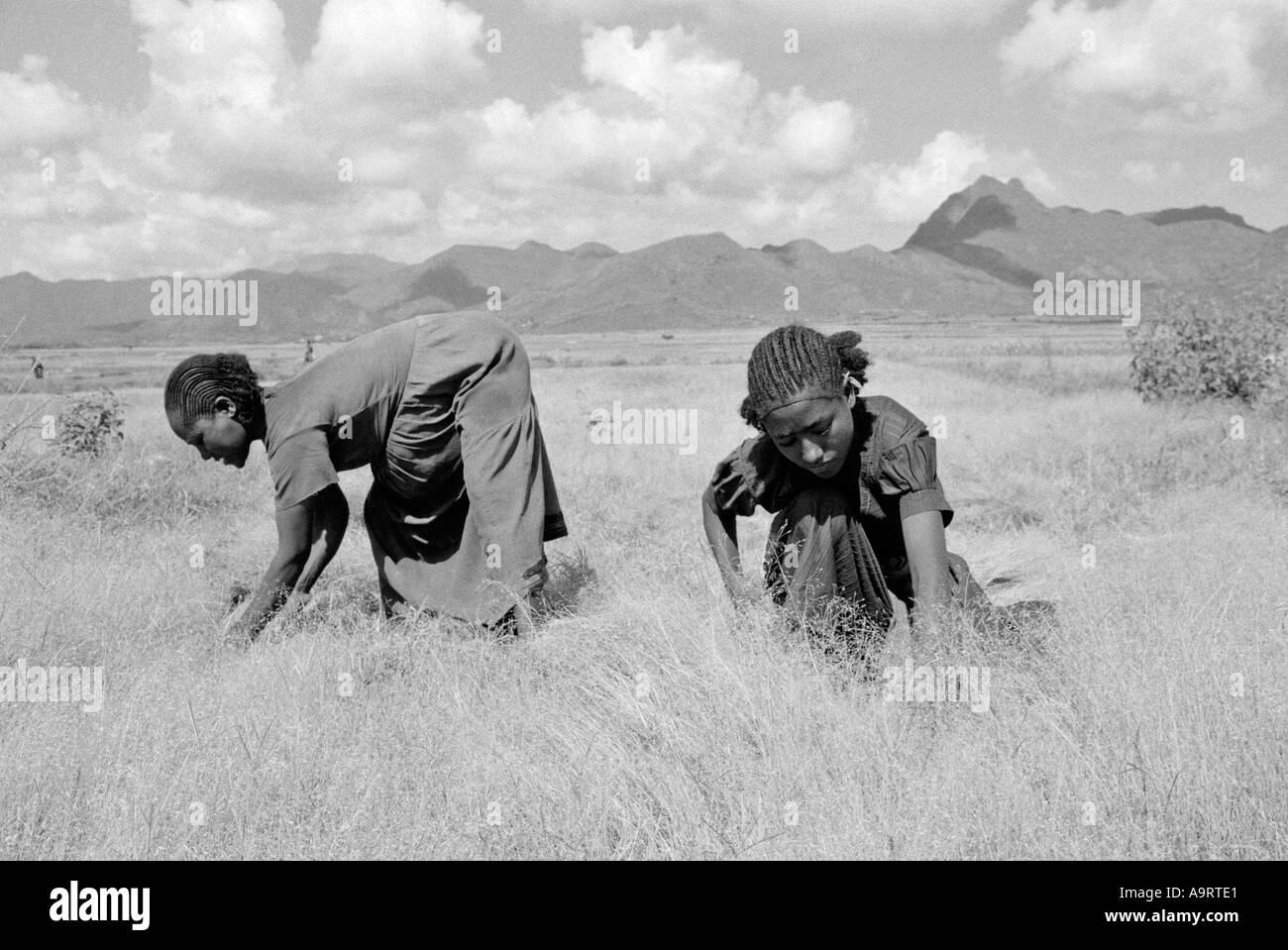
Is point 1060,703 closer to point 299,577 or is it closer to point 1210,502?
point 299,577

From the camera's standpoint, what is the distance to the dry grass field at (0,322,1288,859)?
237 centimetres

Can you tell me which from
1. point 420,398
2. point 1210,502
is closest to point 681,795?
point 420,398

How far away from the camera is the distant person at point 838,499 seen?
9.59 feet

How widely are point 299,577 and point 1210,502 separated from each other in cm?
521

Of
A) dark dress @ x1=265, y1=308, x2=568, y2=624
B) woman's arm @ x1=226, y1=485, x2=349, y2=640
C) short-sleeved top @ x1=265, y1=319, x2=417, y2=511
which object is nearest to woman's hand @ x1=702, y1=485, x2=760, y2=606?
dark dress @ x1=265, y1=308, x2=568, y2=624

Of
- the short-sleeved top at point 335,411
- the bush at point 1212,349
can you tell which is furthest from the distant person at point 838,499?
the bush at point 1212,349

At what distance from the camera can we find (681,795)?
2500 mm

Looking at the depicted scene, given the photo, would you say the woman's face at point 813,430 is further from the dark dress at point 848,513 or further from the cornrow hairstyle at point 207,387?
the cornrow hairstyle at point 207,387

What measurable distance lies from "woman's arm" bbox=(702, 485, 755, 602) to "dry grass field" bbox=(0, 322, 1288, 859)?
0.12m

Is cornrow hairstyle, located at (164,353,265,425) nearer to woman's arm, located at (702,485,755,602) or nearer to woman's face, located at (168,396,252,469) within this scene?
woman's face, located at (168,396,252,469)

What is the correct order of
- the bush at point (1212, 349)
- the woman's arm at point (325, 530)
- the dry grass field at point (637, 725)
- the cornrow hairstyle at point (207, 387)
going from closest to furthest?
the dry grass field at point (637, 725), the cornrow hairstyle at point (207, 387), the woman's arm at point (325, 530), the bush at point (1212, 349)

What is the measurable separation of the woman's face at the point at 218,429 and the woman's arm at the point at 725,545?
1582 mm

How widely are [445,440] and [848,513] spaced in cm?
161
